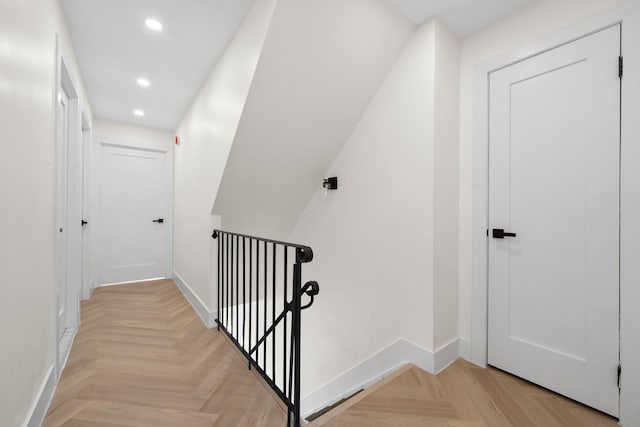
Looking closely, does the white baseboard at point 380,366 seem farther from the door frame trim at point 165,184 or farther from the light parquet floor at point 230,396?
the door frame trim at point 165,184

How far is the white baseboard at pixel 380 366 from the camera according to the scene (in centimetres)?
178

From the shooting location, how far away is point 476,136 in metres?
1.88

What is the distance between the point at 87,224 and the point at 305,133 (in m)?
3.16

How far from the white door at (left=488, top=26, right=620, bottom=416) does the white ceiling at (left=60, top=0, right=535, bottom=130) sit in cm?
48

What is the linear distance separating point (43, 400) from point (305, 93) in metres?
2.37

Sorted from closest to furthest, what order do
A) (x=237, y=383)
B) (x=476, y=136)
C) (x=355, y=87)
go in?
(x=237, y=383) → (x=476, y=136) → (x=355, y=87)

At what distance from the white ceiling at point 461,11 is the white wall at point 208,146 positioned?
3.00ft

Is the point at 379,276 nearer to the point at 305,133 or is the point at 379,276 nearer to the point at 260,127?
the point at 305,133

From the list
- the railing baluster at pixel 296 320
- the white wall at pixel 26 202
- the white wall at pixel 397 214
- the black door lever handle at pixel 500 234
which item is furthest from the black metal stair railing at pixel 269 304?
the black door lever handle at pixel 500 234

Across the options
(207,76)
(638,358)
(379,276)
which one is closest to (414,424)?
(379,276)

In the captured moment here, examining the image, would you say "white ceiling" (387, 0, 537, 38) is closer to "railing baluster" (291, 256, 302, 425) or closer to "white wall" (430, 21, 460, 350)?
"white wall" (430, 21, 460, 350)

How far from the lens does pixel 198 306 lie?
2939mm

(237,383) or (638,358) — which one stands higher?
(638,358)

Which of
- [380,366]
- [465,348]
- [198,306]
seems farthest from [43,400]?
[465,348]
